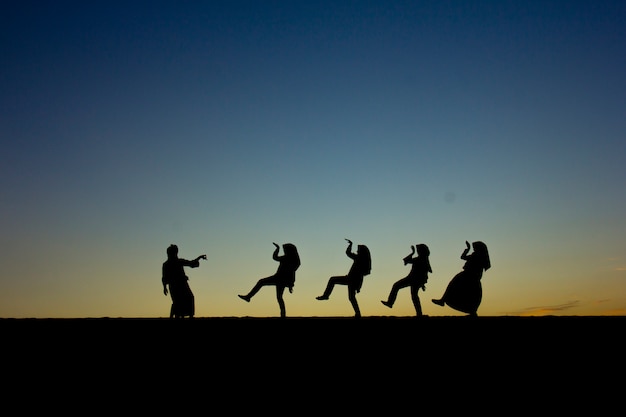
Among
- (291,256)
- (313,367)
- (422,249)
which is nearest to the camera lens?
(313,367)

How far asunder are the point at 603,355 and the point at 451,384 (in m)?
3.17

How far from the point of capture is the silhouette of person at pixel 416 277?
15430 millimetres

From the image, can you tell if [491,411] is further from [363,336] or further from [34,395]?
[34,395]

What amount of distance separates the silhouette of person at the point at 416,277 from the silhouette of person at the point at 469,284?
588 millimetres

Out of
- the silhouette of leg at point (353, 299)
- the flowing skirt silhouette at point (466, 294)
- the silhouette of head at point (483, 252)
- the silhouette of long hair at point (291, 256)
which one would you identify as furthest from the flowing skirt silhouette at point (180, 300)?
the silhouette of head at point (483, 252)

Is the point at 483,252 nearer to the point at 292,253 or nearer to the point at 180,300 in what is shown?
the point at 292,253

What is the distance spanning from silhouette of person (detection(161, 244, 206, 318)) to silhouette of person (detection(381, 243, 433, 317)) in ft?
18.2

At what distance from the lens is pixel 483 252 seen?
15133 millimetres

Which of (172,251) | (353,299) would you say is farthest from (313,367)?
(172,251)

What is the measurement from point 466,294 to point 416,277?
143 cm

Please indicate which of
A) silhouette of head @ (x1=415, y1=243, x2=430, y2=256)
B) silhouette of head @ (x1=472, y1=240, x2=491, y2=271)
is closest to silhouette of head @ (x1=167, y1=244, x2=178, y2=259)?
silhouette of head @ (x1=415, y1=243, x2=430, y2=256)

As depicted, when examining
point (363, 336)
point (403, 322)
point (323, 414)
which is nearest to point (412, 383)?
point (323, 414)

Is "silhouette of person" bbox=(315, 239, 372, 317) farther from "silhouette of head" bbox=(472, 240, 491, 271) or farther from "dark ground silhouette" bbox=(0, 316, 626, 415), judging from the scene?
"dark ground silhouette" bbox=(0, 316, 626, 415)

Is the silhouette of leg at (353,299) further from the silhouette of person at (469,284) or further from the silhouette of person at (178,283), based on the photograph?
the silhouette of person at (178,283)
